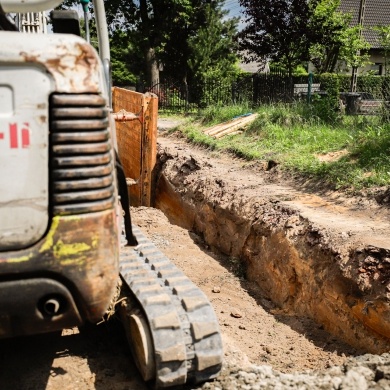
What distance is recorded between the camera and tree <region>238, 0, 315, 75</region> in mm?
16703

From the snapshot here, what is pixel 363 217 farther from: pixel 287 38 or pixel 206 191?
pixel 287 38

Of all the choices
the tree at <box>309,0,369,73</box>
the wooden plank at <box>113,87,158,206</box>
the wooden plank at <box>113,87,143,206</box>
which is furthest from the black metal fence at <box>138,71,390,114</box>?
the wooden plank at <box>113,87,158,206</box>

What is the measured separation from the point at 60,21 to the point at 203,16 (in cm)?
2265

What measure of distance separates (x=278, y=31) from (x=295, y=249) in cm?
1286

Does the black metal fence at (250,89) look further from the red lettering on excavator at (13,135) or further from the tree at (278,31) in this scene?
the red lettering on excavator at (13,135)

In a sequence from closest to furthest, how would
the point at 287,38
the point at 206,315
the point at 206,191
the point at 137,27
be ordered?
the point at 206,315 → the point at 206,191 → the point at 287,38 → the point at 137,27

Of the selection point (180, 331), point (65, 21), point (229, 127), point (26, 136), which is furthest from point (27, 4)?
point (229, 127)

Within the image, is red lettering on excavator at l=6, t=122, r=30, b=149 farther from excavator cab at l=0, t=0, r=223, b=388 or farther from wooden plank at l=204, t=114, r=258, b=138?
wooden plank at l=204, t=114, r=258, b=138

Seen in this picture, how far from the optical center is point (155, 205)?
9898 mm

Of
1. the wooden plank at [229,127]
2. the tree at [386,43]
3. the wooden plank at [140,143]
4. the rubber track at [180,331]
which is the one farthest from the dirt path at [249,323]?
the tree at [386,43]

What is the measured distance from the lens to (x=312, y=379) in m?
3.45

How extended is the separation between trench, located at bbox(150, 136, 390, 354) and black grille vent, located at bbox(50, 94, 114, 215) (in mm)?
3063

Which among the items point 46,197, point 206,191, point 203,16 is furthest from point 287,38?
point 46,197

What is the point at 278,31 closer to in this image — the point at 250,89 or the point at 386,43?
the point at 250,89
